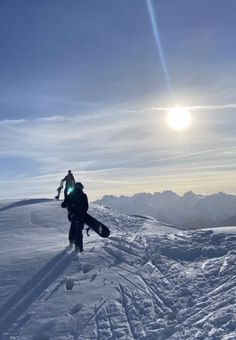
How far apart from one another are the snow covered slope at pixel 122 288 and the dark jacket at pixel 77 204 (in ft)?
4.20

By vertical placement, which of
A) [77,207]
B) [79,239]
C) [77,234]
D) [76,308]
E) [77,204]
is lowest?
[76,308]

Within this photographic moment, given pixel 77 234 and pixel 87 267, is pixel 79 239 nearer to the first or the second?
pixel 77 234

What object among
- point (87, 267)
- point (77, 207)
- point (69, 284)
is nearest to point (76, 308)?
point (69, 284)

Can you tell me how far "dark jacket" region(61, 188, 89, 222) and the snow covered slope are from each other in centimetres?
128

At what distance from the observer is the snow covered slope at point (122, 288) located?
9.61 metres

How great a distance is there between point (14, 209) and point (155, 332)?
66.9 ft

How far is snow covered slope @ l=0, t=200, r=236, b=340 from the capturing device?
9.61 meters

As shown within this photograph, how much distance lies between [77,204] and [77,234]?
3.49 ft

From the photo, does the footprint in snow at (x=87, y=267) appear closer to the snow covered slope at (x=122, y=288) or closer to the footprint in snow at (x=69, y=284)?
the snow covered slope at (x=122, y=288)

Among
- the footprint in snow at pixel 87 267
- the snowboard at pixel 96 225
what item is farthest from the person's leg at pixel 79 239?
the footprint in snow at pixel 87 267

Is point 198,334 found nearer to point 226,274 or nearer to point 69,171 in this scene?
point 226,274

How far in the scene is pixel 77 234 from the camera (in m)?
15.8

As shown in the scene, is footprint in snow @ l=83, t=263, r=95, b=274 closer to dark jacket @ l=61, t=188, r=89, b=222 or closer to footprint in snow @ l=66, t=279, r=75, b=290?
footprint in snow @ l=66, t=279, r=75, b=290

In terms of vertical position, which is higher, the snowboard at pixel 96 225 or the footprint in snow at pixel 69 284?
the snowboard at pixel 96 225
